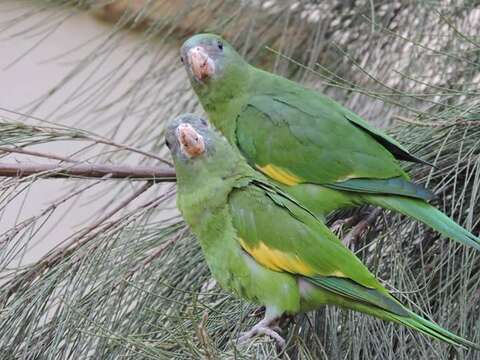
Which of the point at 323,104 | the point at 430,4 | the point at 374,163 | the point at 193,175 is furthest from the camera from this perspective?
the point at 430,4

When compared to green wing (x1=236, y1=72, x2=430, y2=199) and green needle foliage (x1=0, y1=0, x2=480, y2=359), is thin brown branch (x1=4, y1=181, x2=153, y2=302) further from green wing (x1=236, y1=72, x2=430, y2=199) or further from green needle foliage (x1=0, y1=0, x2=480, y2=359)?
green wing (x1=236, y1=72, x2=430, y2=199)

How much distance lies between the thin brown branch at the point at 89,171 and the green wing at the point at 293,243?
0.78 feet

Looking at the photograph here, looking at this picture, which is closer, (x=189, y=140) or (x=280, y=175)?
(x=189, y=140)

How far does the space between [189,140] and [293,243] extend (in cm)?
21

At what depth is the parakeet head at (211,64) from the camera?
157cm

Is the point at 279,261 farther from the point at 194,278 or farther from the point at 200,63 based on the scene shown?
the point at 200,63

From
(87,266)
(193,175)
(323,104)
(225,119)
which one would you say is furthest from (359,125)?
(87,266)

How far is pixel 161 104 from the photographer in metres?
1.88

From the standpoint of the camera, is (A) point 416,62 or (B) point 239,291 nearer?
(B) point 239,291

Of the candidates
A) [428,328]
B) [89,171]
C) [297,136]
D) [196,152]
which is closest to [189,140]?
[196,152]

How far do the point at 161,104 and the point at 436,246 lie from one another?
0.75 m

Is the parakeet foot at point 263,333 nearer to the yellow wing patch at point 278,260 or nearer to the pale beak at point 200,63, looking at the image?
the yellow wing patch at point 278,260

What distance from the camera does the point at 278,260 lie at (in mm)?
1182

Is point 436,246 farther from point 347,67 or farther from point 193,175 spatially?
point 347,67
